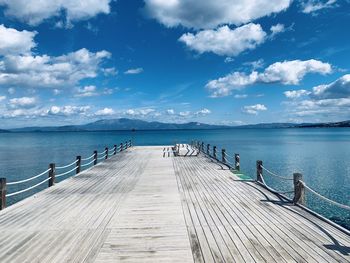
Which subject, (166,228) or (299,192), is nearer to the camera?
(166,228)

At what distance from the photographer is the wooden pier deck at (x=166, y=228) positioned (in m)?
5.76

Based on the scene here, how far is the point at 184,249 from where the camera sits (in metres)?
5.97

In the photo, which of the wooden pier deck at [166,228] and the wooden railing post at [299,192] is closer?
the wooden pier deck at [166,228]

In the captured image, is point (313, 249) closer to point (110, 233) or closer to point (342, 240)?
point (342, 240)

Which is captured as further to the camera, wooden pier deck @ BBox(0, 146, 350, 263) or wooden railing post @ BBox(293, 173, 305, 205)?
wooden railing post @ BBox(293, 173, 305, 205)

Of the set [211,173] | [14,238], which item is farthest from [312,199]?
[14,238]

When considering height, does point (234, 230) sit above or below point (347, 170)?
above

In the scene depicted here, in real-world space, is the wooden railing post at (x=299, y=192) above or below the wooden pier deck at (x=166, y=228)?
above

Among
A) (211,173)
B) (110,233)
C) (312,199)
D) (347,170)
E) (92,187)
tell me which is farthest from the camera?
(347,170)

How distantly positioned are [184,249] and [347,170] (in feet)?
106

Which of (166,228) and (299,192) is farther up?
(299,192)

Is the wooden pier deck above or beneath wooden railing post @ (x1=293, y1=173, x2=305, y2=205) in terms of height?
beneath

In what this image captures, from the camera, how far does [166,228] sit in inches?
284

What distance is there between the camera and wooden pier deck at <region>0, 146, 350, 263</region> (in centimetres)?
576
